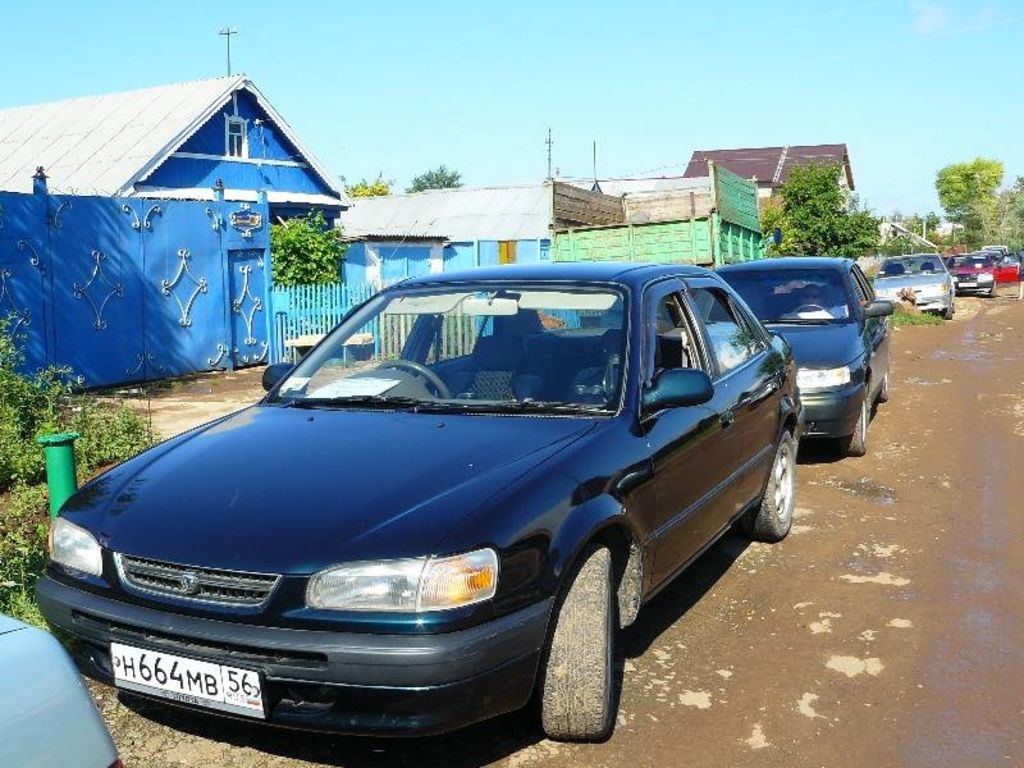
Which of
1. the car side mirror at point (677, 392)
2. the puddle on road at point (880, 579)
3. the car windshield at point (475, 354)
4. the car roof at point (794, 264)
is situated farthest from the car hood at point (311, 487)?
the car roof at point (794, 264)

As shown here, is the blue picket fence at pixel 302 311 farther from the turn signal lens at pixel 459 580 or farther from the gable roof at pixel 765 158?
the gable roof at pixel 765 158

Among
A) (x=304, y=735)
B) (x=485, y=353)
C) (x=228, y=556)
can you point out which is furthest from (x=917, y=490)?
(x=228, y=556)

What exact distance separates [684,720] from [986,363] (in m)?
13.6

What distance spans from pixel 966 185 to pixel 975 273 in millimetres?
→ 79525

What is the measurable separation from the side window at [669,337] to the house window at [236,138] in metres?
21.2

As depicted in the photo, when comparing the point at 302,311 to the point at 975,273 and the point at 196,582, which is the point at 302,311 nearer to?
the point at 196,582

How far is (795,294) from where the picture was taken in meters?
9.49

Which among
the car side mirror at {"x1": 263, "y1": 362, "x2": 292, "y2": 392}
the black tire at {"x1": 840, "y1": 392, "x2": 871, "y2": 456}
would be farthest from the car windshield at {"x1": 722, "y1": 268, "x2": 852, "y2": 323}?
the car side mirror at {"x1": 263, "y1": 362, "x2": 292, "y2": 392}

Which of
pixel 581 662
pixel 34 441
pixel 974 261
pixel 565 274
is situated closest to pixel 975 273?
pixel 974 261

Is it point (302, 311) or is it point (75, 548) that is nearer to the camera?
point (75, 548)

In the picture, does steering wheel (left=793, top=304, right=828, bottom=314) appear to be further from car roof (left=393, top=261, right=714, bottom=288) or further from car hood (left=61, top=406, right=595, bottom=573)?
car hood (left=61, top=406, right=595, bottom=573)

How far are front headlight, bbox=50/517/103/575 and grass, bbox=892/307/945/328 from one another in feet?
71.7

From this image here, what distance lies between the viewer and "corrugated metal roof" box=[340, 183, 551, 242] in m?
37.1

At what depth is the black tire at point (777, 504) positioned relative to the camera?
19.6 ft
